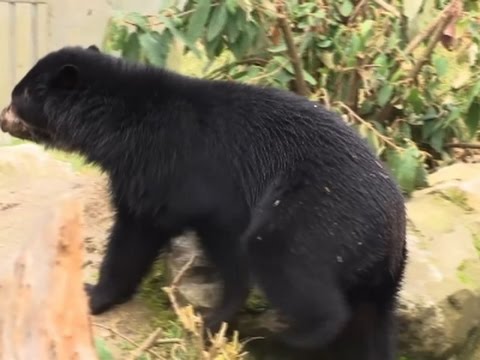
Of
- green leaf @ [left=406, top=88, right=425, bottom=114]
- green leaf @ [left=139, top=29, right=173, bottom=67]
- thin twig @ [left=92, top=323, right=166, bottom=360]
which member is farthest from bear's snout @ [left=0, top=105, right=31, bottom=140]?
green leaf @ [left=406, top=88, right=425, bottom=114]

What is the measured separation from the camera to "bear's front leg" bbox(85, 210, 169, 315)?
354 cm

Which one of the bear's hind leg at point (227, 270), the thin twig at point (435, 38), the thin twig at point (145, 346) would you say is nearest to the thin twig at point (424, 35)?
the thin twig at point (435, 38)

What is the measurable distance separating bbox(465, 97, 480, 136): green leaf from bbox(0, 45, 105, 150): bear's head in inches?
78.7

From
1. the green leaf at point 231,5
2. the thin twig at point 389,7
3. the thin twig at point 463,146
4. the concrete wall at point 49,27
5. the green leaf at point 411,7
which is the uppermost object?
the green leaf at point 411,7

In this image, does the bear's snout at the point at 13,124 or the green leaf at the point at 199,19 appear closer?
the bear's snout at the point at 13,124

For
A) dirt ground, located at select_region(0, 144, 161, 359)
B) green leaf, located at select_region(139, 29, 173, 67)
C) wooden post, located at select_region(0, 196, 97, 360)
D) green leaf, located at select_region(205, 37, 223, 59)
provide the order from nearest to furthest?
wooden post, located at select_region(0, 196, 97, 360) → dirt ground, located at select_region(0, 144, 161, 359) → green leaf, located at select_region(139, 29, 173, 67) → green leaf, located at select_region(205, 37, 223, 59)

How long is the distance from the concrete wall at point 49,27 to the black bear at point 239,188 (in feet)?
10.1

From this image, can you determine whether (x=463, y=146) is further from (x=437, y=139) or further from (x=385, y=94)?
(x=385, y=94)

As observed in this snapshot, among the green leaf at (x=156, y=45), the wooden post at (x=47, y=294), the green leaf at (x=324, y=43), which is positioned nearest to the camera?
the wooden post at (x=47, y=294)

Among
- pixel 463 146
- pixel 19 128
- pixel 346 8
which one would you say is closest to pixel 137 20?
pixel 19 128

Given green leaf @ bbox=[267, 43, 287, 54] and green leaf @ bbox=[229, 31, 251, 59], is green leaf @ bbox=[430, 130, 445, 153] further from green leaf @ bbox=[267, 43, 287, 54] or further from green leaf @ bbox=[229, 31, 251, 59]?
green leaf @ bbox=[229, 31, 251, 59]

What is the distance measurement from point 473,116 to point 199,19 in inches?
Answer: 57.4

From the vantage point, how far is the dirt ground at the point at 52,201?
3469 millimetres

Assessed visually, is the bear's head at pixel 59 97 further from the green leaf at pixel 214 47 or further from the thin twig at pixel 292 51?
the thin twig at pixel 292 51
